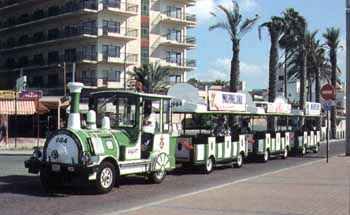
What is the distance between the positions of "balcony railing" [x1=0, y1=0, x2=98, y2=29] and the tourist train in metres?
53.4

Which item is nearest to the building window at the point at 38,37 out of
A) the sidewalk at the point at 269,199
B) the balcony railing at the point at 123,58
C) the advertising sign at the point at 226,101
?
the balcony railing at the point at 123,58

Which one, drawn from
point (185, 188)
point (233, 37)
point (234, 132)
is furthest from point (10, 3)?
point (185, 188)

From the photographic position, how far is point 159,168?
54.0ft

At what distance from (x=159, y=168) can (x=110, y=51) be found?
60628mm

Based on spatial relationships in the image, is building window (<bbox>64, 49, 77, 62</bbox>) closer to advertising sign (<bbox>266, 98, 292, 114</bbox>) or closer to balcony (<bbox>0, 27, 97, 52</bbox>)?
balcony (<bbox>0, 27, 97, 52</bbox>)

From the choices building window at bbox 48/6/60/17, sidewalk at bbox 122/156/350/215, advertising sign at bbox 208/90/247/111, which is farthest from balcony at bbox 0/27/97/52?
sidewalk at bbox 122/156/350/215

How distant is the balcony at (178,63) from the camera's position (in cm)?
8262

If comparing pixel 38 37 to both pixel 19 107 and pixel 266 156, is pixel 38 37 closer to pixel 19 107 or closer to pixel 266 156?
pixel 19 107

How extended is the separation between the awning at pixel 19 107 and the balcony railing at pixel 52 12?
30.5m

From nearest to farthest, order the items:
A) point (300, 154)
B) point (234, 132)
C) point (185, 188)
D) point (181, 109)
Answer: point (185, 188) → point (181, 109) → point (234, 132) → point (300, 154)

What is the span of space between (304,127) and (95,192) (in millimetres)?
20771

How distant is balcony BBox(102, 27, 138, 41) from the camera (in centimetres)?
7500

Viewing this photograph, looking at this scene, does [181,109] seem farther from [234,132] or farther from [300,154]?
[300,154]

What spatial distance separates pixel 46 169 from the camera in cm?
1421
